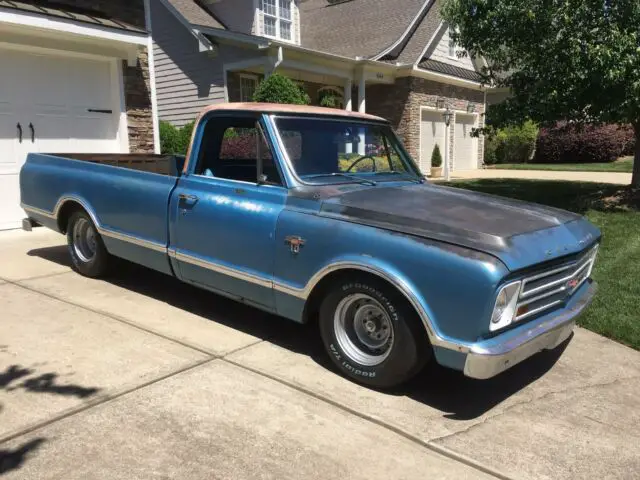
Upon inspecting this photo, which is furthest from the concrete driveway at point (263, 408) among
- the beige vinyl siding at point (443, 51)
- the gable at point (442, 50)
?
the beige vinyl siding at point (443, 51)

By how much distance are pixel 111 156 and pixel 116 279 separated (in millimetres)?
1761

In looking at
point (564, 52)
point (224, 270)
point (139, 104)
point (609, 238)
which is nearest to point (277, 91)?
point (139, 104)

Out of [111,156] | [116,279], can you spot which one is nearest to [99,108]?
[111,156]

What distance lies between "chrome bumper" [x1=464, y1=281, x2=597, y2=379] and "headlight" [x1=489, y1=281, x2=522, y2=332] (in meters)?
0.08

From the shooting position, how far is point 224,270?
4.20 m

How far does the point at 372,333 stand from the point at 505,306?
883 mm

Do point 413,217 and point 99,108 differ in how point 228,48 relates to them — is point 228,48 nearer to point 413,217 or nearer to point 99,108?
point 99,108

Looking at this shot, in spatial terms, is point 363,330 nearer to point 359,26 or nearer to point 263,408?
point 263,408

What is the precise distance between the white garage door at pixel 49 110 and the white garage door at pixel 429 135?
12.3m

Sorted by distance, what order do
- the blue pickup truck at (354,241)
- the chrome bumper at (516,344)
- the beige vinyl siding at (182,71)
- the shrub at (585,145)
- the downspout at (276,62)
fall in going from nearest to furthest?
the chrome bumper at (516,344) < the blue pickup truck at (354,241) < the downspout at (276,62) < the beige vinyl siding at (182,71) < the shrub at (585,145)

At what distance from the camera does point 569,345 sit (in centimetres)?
457

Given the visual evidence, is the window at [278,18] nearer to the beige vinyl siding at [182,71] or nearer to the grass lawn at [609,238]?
the beige vinyl siding at [182,71]

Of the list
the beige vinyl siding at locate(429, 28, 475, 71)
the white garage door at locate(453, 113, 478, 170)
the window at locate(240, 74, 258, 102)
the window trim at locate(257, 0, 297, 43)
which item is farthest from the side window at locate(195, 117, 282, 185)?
the white garage door at locate(453, 113, 478, 170)

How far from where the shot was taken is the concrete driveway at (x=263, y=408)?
2.80 metres
